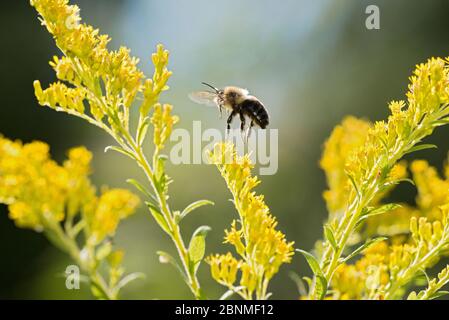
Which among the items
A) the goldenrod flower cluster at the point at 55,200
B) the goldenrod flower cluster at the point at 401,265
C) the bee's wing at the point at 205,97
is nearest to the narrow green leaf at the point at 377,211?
the goldenrod flower cluster at the point at 401,265

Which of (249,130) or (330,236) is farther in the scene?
(249,130)

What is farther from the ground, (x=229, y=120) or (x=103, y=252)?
(x=229, y=120)

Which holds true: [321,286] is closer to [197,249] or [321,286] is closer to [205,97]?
[197,249]

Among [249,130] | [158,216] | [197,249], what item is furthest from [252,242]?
[249,130]

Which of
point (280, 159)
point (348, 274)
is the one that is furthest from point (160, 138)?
point (280, 159)

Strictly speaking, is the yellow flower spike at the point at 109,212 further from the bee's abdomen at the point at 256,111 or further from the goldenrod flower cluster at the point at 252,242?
the bee's abdomen at the point at 256,111
